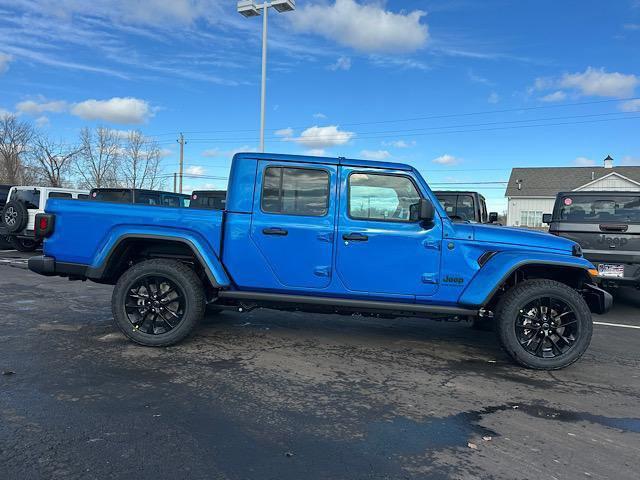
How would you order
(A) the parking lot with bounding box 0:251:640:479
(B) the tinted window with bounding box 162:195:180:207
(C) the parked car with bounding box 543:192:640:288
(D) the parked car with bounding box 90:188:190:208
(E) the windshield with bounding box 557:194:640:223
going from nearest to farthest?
1. (A) the parking lot with bounding box 0:251:640:479
2. (C) the parked car with bounding box 543:192:640:288
3. (E) the windshield with bounding box 557:194:640:223
4. (D) the parked car with bounding box 90:188:190:208
5. (B) the tinted window with bounding box 162:195:180:207

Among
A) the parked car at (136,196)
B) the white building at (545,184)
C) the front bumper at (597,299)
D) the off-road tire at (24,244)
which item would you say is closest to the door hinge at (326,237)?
the front bumper at (597,299)

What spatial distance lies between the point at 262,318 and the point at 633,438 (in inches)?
176

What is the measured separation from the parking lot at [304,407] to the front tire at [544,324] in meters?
0.18

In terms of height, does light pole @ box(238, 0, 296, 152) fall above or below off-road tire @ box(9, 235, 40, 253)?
above

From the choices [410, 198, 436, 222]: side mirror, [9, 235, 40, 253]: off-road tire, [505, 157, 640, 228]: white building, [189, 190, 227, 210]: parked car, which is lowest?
[9, 235, 40, 253]: off-road tire

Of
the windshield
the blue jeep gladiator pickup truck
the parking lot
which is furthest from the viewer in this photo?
the windshield

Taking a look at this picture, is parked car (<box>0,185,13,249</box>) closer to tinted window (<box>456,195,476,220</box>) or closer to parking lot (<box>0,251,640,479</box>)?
parking lot (<box>0,251,640,479</box>)

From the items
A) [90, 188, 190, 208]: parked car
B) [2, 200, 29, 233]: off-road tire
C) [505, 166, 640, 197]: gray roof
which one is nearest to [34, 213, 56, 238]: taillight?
[90, 188, 190, 208]: parked car

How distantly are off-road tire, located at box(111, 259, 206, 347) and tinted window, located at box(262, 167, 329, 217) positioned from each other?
1.10 m

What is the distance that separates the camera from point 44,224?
5.09m

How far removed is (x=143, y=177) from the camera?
47.8 meters

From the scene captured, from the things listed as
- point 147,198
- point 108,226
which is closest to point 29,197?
point 147,198

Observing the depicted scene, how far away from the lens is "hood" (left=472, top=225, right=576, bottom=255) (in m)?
4.86

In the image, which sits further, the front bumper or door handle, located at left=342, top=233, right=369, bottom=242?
the front bumper
